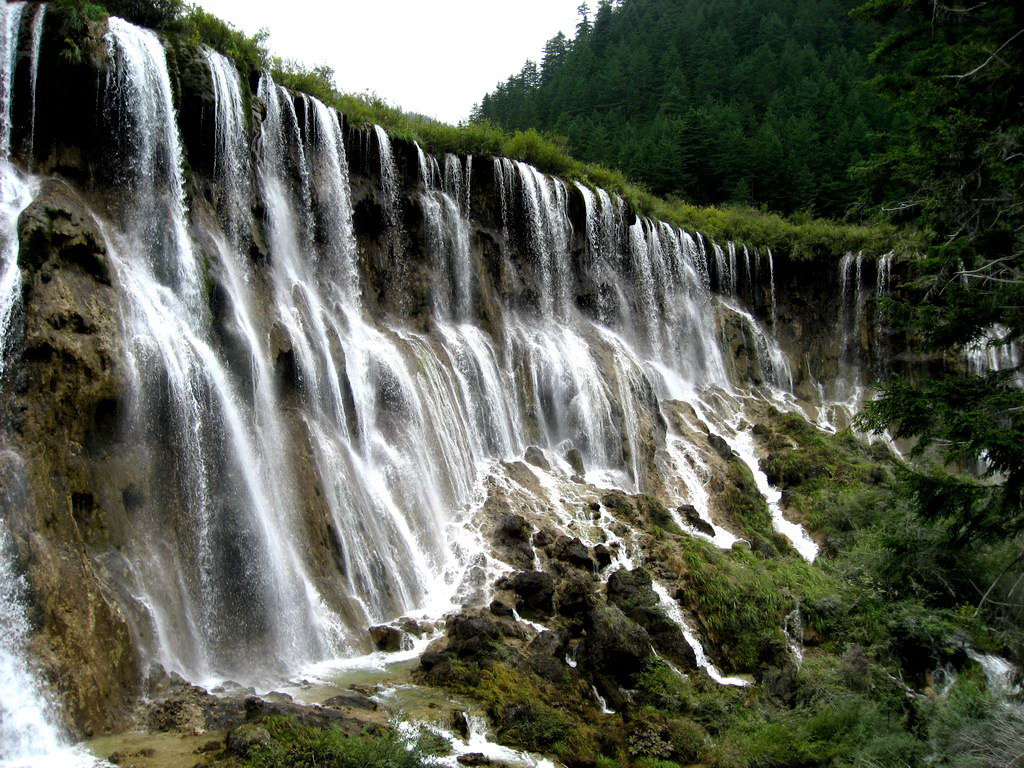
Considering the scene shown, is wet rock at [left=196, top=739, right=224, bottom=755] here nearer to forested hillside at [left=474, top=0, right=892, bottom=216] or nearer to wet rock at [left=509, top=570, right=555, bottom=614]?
wet rock at [left=509, top=570, right=555, bottom=614]

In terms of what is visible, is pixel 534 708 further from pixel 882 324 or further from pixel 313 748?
pixel 882 324

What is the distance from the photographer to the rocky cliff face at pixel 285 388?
9.92 metres

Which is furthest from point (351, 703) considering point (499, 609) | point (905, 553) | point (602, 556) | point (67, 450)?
point (905, 553)

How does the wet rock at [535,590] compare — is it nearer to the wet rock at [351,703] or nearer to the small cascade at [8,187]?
the wet rock at [351,703]

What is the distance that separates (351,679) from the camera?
10492 mm

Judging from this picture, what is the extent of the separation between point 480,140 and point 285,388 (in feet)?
44.1

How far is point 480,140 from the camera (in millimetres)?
24328

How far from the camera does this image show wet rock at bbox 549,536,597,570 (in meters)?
15.2

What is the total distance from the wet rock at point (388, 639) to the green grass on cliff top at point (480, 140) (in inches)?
468

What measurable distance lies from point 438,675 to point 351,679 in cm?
129

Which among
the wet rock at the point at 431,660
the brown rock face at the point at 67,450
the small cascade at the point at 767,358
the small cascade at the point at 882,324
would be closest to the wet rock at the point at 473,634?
the wet rock at the point at 431,660

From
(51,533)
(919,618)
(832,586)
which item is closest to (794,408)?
(832,586)

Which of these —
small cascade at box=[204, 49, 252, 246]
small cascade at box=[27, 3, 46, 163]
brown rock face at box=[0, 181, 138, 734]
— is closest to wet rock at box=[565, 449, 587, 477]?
small cascade at box=[204, 49, 252, 246]

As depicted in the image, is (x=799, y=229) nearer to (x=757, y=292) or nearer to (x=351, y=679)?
(x=757, y=292)
